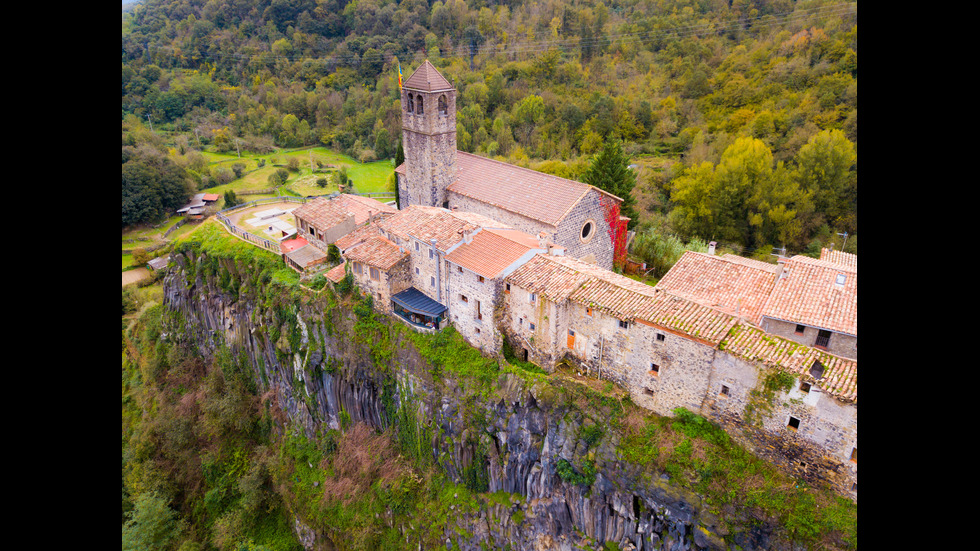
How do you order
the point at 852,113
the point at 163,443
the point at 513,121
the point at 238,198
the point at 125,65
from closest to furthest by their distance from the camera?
the point at 163,443 → the point at 852,113 → the point at 238,198 → the point at 513,121 → the point at 125,65

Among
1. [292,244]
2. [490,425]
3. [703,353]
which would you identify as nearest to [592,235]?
[703,353]

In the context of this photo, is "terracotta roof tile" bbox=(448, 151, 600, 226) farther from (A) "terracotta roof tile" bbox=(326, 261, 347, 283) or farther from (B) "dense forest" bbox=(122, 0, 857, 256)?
(B) "dense forest" bbox=(122, 0, 857, 256)

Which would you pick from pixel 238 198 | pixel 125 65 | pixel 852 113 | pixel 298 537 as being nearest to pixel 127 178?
pixel 238 198

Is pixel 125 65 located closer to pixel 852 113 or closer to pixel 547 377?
pixel 547 377

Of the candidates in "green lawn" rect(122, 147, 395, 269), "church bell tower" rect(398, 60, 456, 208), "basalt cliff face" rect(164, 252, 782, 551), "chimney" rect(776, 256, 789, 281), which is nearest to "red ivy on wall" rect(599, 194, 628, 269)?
"church bell tower" rect(398, 60, 456, 208)

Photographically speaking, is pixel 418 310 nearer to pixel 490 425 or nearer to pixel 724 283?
pixel 490 425

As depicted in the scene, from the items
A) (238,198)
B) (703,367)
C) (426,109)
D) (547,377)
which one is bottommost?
(547,377)
